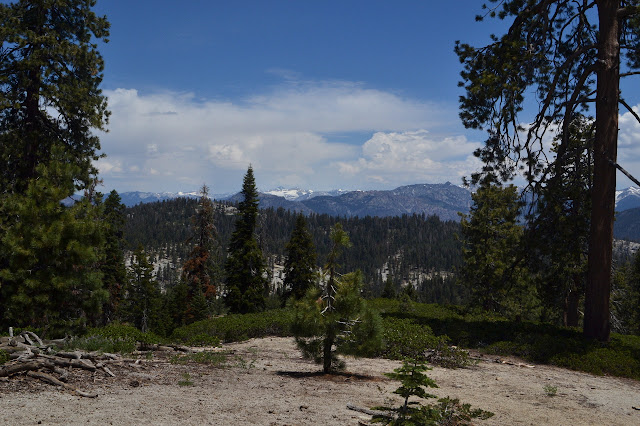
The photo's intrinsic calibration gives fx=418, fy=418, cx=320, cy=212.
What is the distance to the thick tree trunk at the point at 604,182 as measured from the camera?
43.7 feet

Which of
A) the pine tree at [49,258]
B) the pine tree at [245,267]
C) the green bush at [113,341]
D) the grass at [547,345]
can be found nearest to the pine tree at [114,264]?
the pine tree at [245,267]

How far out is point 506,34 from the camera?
14.2m

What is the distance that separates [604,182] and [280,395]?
12282 mm

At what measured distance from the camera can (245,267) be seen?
35.9m

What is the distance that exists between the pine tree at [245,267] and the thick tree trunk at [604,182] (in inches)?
1032

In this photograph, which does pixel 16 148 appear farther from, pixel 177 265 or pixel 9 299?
pixel 177 265

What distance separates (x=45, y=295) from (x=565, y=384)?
13.2 meters

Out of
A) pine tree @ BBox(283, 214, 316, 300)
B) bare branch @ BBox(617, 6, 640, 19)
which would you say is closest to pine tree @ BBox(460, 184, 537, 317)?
pine tree @ BBox(283, 214, 316, 300)

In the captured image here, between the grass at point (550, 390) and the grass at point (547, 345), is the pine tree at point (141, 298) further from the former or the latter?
the grass at point (550, 390)

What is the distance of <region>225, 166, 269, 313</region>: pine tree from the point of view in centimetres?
3494

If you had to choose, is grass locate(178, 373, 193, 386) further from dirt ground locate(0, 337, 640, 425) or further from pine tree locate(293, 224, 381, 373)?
pine tree locate(293, 224, 381, 373)

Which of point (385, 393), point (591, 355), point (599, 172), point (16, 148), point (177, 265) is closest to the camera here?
point (385, 393)

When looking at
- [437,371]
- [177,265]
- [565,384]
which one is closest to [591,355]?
[565,384]

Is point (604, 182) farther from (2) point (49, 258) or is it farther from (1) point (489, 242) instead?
(2) point (49, 258)
